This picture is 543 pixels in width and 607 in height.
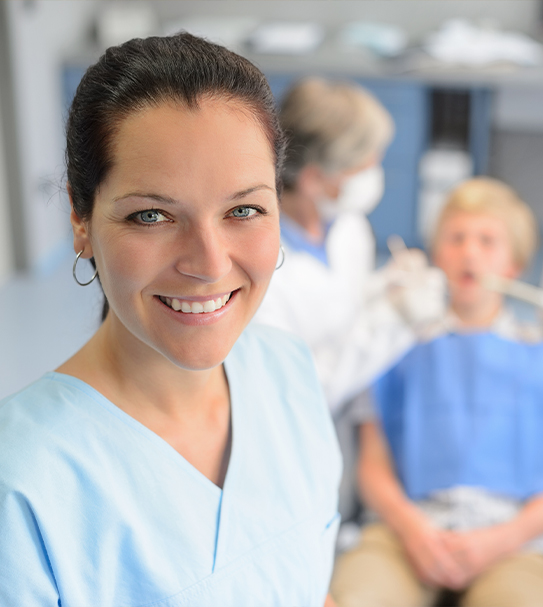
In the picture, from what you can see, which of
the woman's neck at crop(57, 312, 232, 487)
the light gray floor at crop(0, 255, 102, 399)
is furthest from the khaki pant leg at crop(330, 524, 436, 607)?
the light gray floor at crop(0, 255, 102, 399)

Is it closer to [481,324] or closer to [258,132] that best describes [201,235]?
[258,132]

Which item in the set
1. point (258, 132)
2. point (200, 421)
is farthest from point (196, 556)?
point (258, 132)

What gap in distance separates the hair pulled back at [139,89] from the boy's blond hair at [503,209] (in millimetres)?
1130

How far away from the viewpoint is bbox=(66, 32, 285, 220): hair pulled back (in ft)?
2.53

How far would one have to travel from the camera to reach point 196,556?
0.87 metres

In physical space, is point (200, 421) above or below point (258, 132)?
below

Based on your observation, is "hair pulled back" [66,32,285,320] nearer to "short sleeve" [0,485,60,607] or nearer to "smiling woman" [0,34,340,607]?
"smiling woman" [0,34,340,607]

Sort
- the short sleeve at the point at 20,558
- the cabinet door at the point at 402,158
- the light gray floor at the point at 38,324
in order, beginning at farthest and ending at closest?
the cabinet door at the point at 402,158 → the light gray floor at the point at 38,324 → the short sleeve at the point at 20,558

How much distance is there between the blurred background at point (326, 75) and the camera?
357 cm

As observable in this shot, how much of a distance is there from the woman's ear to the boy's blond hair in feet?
3.99

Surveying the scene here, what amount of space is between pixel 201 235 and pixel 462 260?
1.22m

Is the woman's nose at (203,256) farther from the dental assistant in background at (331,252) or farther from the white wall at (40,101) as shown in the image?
the white wall at (40,101)

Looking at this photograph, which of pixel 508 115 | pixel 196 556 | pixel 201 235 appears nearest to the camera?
pixel 201 235

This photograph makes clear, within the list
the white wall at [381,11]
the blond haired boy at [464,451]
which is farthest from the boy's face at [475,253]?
the white wall at [381,11]
